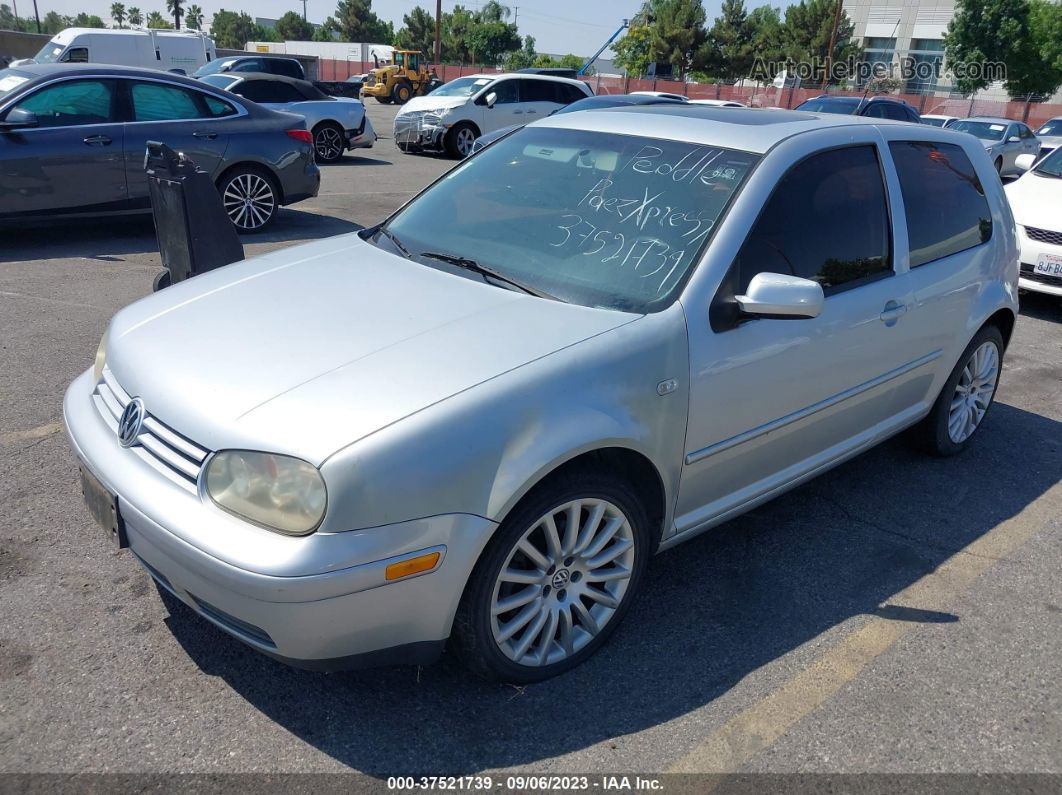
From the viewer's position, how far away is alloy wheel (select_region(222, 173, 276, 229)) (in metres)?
8.86

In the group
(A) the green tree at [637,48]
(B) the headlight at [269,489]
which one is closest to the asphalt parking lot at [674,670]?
(B) the headlight at [269,489]

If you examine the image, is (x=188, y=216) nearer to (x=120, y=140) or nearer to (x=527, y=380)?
(x=527, y=380)

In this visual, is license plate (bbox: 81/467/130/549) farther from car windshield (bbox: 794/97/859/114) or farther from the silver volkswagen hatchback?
car windshield (bbox: 794/97/859/114)

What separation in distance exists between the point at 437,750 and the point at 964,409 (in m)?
3.50

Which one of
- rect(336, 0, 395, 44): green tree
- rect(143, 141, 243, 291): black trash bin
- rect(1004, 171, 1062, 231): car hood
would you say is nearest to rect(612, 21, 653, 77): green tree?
rect(336, 0, 395, 44): green tree

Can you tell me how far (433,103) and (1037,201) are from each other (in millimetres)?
11428

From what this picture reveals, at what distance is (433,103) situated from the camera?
55.3 feet

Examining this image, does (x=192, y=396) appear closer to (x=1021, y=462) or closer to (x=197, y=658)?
(x=197, y=658)

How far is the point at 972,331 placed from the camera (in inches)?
173

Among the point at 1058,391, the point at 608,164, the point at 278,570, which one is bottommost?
the point at 1058,391

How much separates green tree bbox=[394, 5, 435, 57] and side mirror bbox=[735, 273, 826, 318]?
269ft

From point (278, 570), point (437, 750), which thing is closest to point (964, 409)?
point (437, 750)

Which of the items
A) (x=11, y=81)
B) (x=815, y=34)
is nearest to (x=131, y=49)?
(x=11, y=81)

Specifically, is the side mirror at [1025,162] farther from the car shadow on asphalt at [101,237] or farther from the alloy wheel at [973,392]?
the car shadow on asphalt at [101,237]
